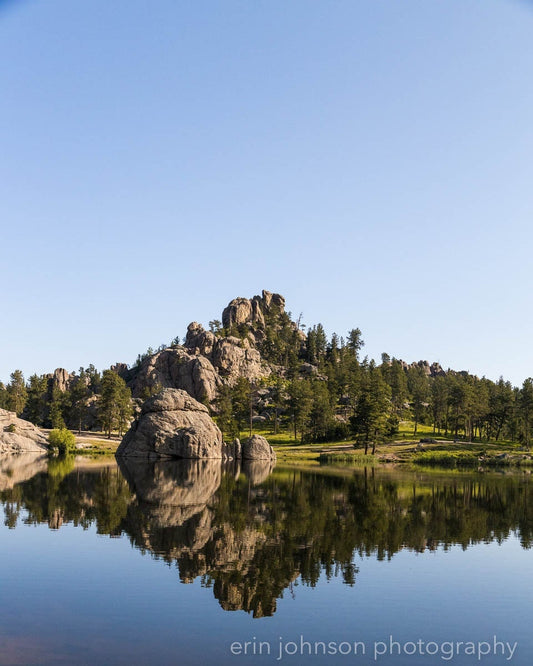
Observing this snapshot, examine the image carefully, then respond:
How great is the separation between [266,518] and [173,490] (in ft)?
67.3

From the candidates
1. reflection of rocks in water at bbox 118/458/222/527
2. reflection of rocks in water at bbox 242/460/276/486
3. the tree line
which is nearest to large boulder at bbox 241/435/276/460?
reflection of rocks in water at bbox 242/460/276/486

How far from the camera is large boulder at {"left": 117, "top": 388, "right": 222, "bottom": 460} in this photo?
119438mm

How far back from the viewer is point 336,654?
60.3 feet

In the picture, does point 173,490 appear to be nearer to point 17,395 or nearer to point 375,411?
point 375,411

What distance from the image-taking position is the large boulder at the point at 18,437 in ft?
418

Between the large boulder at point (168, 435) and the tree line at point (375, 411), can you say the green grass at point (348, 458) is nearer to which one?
the tree line at point (375, 411)

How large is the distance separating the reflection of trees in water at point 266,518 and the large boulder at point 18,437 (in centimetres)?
5739

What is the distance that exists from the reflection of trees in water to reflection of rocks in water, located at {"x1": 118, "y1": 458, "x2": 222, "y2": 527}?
0.14m

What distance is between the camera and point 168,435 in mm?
119750

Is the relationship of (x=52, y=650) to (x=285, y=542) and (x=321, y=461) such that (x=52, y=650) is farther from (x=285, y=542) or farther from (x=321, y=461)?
(x=321, y=461)

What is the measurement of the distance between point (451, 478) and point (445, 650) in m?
71.6

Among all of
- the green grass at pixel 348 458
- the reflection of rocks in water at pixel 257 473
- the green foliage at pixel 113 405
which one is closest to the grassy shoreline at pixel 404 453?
the green grass at pixel 348 458

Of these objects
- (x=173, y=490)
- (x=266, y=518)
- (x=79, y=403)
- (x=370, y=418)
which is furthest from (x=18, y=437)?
(x=266, y=518)

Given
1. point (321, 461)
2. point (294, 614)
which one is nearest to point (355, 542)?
point (294, 614)
